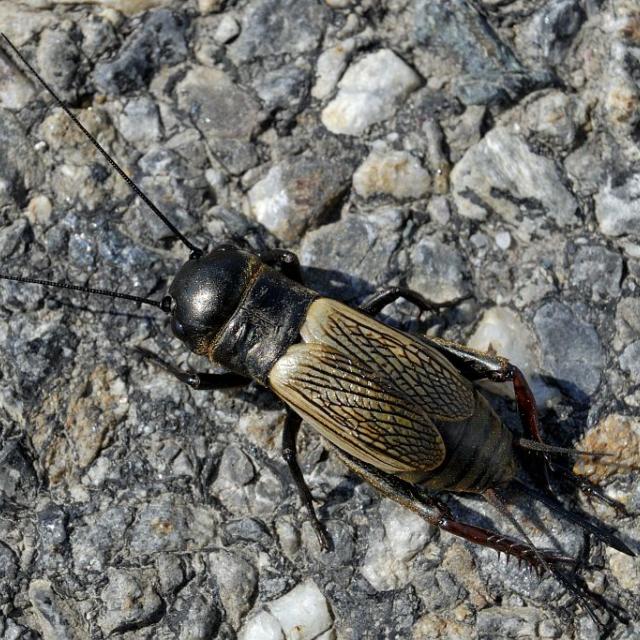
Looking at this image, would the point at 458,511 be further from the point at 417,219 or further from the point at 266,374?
the point at 417,219

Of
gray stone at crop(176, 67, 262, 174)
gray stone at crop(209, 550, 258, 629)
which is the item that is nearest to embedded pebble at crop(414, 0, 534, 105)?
gray stone at crop(176, 67, 262, 174)

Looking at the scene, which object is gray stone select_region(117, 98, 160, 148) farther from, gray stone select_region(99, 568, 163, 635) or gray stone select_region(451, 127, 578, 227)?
gray stone select_region(99, 568, 163, 635)

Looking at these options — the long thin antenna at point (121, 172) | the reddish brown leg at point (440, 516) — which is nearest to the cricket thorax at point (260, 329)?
the long thin antenna at point (121, 172)

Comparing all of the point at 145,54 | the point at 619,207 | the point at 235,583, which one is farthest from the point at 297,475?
the point at 145,54

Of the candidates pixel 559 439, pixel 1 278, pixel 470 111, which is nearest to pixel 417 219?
pixel 470 111

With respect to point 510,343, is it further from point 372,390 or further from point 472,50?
point 472,50

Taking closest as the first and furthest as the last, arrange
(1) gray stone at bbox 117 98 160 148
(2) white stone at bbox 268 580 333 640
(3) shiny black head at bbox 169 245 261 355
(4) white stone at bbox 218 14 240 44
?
(2) white stone at bbox 268 580 333 640 → (3) shiny black head at bbox 169 245 261 355 → (1) gray stone at bbox 117 98 160 148 → (4) white stone at bbox 218 14 240 44
